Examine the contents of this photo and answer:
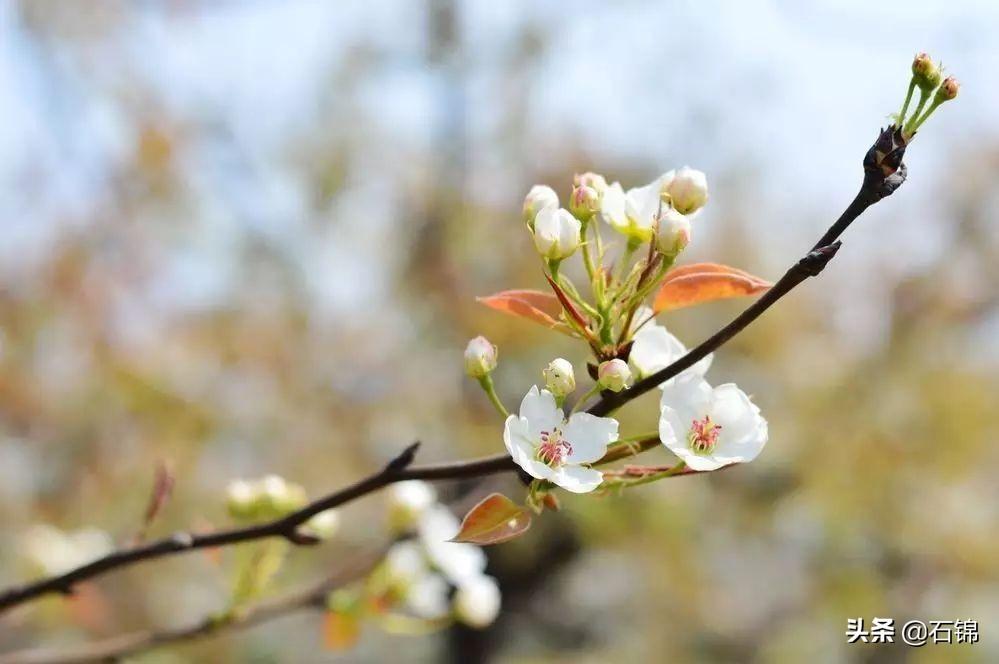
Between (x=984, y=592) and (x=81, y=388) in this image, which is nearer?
(x=81, y=388)

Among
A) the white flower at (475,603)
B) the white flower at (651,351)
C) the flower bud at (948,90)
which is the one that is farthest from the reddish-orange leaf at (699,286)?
the white flower at (475,603)

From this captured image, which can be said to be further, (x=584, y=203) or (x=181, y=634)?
(x=181, y=634)

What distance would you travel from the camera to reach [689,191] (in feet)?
1.57

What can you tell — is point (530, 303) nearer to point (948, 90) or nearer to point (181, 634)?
point (948, 90)

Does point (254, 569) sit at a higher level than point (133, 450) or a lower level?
lower

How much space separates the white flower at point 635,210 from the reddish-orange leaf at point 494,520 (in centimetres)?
18

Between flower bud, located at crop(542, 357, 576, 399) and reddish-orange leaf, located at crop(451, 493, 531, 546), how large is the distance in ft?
0.21

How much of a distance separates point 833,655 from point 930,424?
1483 millimetres

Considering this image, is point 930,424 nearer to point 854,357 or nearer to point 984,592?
point 854,357

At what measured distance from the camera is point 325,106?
4277 millimetres

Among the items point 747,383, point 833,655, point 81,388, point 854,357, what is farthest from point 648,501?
point 81,388

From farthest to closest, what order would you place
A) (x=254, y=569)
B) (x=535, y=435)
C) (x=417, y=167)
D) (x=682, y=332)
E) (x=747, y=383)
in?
(x=417, y=167) → (x=747, y=383) → (x=682, y=332) → (x=254, y=569) → (x=535, y=435)

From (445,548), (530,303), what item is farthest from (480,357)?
(445,548)

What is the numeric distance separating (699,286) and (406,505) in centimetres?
47
